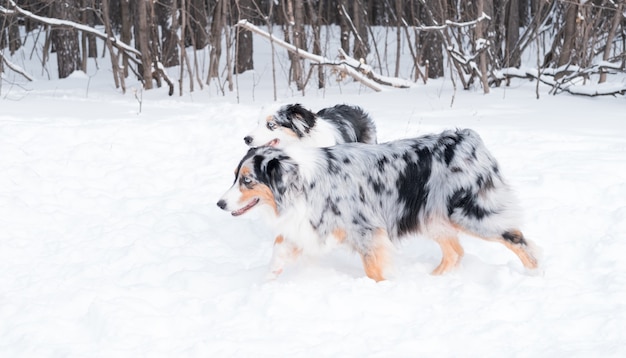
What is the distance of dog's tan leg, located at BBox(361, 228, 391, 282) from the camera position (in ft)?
15.2

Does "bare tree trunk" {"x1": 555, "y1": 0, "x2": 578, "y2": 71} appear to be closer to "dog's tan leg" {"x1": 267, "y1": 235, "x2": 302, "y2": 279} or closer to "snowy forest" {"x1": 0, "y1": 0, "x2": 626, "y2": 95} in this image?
"snowy forest" {"x1": 0, "y1": 0, "x2": 626, "y2": 95}

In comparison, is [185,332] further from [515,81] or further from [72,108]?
[515,81]

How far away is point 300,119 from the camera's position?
5.87m

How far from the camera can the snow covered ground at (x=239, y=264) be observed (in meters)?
3.85

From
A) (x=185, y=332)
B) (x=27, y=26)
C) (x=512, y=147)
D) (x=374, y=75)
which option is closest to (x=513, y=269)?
(x=185, y=332)

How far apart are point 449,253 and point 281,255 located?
1177 millimetres

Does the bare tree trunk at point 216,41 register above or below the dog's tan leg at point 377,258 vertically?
above

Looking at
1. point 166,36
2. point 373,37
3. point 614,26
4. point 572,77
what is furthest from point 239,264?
point 166,36

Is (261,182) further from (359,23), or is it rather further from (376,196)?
(359,23)

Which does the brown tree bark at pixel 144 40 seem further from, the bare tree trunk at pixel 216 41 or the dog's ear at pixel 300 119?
the dog's ear at pixel 300 119

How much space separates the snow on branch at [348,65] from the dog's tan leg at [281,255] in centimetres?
635

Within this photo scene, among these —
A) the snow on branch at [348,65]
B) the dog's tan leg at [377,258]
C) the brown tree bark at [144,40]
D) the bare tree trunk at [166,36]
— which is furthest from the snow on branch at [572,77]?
the bare tree trunk at [166,36]

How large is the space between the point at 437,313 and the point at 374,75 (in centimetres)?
821

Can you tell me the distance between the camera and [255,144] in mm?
5820
